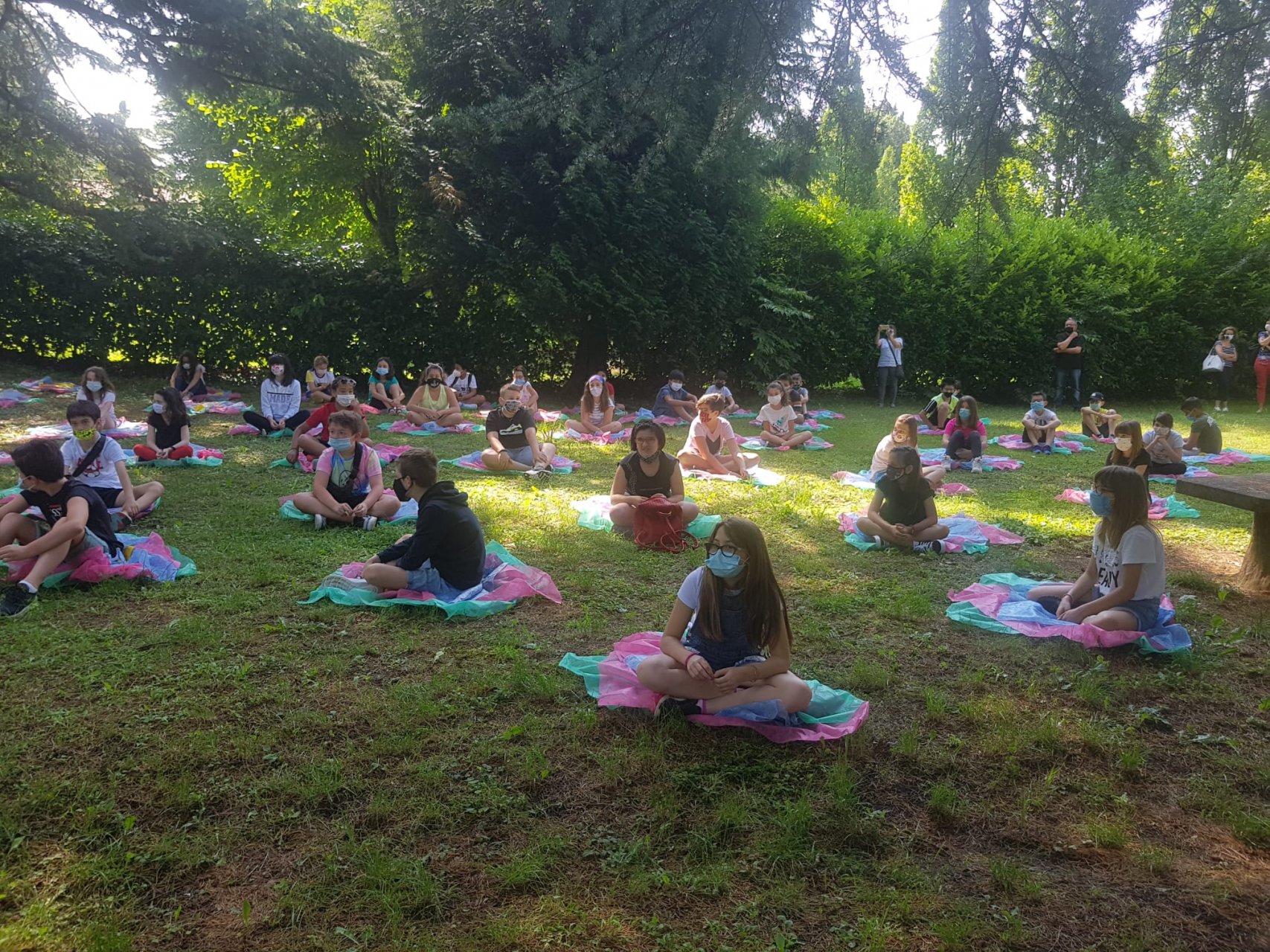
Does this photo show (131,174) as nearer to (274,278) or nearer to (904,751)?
(274,278)

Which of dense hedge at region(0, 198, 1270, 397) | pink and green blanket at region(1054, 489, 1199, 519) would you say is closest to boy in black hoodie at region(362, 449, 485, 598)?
pink and green blanket at region(1054, 489, 1199, 519)

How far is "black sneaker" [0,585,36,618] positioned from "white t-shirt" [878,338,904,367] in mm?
15806

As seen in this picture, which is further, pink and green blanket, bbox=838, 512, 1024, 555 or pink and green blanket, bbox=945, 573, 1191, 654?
pink and green blanket, bbox=838, 512, 1024, 555

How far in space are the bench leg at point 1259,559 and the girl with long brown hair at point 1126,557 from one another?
1.69 m

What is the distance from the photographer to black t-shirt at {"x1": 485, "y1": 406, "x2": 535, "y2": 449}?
9961mm

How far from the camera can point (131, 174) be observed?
14609mm

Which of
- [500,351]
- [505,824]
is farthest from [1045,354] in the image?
[505,824]

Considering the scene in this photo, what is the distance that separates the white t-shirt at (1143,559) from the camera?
4.71 meters

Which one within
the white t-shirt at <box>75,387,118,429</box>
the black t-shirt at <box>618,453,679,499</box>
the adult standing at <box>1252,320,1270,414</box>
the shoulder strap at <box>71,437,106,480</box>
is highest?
the adult standing at <box>1252,320,1270,414</box>

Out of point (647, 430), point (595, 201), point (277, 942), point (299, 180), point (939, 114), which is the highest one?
point (299, 180)

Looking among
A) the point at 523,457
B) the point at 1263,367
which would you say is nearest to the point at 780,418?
the point at 523,457

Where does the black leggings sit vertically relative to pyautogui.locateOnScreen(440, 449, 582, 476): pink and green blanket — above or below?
above

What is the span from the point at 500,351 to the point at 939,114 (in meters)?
14.7

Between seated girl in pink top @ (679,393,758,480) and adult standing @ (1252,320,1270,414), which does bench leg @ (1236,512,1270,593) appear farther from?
adult standing @ (1252,320,1270,414)
